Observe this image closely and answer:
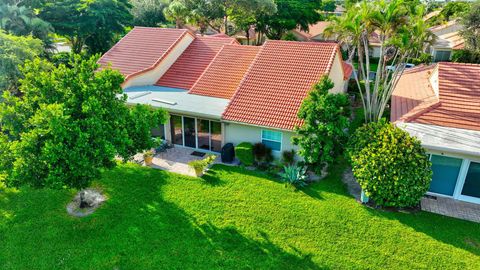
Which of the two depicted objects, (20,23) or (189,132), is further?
(20,23)

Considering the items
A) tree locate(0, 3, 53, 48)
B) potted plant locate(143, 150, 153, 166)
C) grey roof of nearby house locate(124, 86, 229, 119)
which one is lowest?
potted plant locate(143, 150, 153, 166)

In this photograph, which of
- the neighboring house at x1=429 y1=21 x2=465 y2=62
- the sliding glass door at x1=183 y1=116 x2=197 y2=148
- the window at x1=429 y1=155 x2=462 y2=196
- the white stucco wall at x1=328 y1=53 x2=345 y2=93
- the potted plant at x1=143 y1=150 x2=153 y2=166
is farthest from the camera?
the neighboring house at x1=429 y1=21 x2=465 y2=62

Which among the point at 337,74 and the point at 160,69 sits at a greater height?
the point at 337,74

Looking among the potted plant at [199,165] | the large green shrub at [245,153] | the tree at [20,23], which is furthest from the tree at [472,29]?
the tree at [20,23]

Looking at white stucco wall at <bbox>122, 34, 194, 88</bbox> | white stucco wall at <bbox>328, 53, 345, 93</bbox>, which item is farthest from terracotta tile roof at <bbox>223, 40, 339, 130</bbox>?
white stucco wall at <bbox>122, 34, 194, 88</bbox>

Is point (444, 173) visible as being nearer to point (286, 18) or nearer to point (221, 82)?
point (221, 82)

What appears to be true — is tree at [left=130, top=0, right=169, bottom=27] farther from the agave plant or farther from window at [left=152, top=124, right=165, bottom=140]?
the agave plant

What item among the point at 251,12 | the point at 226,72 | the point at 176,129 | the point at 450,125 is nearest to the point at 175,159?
the point at 176,129
